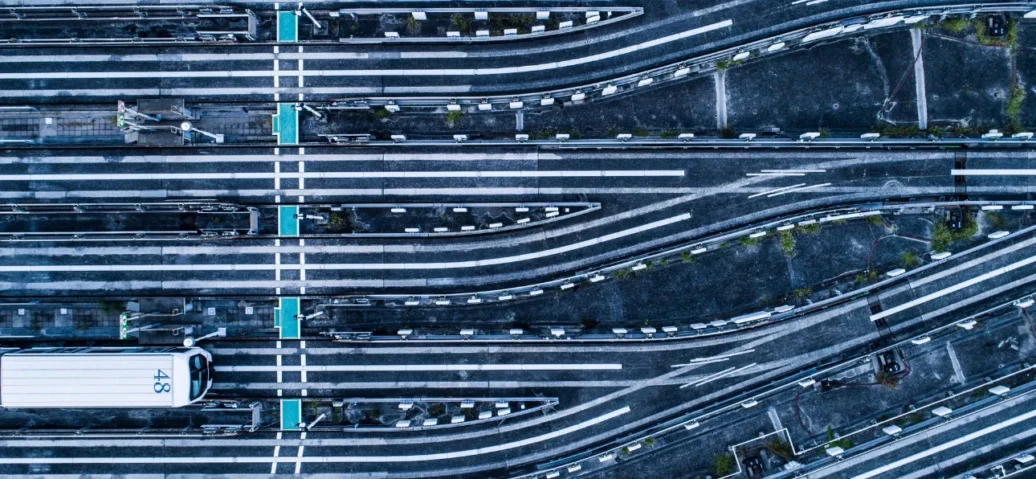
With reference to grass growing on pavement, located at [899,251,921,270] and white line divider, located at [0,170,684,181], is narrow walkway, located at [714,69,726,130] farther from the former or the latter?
grass growing on pavement, located at [899,251,921,270]

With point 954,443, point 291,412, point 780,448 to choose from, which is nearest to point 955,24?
point 954,443

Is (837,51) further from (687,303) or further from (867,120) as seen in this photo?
(687,303)

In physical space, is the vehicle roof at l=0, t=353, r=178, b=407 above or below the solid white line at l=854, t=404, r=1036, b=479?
above

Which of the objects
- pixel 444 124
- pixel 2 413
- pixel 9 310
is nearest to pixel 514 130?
pixel 444 124

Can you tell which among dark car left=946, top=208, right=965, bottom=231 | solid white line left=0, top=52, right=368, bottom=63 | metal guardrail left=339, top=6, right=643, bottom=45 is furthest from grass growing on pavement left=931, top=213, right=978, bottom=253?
solid white line left=0, top=52, right=368, bottom=63

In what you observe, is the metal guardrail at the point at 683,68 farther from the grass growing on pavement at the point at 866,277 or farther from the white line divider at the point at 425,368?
the white line divider at the point at 425,368

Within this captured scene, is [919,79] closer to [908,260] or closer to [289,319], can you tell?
[908,260]

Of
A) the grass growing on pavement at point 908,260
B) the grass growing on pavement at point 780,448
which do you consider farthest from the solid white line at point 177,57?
the grass growing on pavement at point 908,260
